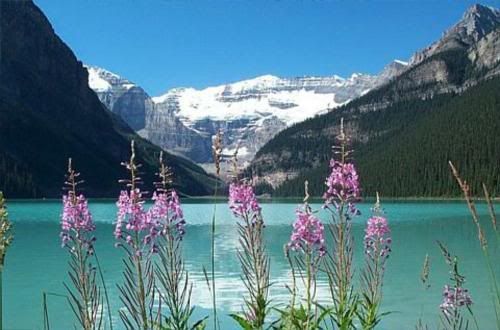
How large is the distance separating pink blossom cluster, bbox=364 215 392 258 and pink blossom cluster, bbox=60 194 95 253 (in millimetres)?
2656

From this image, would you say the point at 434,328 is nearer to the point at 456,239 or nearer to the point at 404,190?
the point at 456,239

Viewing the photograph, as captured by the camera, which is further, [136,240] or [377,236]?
[377,236]

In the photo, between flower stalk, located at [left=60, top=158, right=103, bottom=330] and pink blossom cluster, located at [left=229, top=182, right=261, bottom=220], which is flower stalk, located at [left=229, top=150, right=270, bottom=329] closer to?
pink blossom cluster, located at [left=229, top=182, right=261, bottom=220]

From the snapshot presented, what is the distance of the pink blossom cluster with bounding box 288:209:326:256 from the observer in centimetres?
495

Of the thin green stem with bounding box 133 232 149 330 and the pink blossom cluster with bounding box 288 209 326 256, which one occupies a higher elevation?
the pink blossom cluster with bounding box 288 209 326 256

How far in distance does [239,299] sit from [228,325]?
5.04 meters

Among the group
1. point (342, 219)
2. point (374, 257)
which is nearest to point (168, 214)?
point (342, 219)

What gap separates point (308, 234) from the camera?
16.3ft

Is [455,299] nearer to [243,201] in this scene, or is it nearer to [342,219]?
[342,219]

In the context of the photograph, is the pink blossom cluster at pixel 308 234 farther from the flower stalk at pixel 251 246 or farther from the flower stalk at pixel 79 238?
the flower stalk at pixel 79 238

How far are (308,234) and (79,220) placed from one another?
1.67 metres

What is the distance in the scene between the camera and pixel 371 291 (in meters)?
6.10

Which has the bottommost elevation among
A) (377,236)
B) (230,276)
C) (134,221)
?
(230,276)

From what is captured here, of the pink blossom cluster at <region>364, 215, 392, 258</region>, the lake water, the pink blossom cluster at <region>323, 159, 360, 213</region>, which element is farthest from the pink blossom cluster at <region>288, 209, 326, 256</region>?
the lake water
